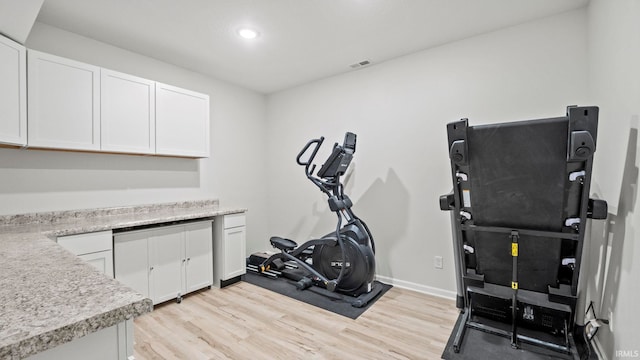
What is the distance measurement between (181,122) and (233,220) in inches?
50.1

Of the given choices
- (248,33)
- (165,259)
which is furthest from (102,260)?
(248,33)

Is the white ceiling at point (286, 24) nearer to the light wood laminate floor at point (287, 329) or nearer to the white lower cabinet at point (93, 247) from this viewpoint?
the white lower cabinet at point (93, 247)

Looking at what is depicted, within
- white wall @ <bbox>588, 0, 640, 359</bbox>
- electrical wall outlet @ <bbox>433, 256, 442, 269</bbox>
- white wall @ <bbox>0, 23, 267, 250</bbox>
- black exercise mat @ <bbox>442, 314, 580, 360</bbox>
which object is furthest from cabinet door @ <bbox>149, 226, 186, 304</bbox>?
white wall @ <bbox>588, 0, 640, 359</bbox>

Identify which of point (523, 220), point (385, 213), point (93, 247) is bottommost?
point (93, 247)

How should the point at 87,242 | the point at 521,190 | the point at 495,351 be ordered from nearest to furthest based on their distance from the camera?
the point at 521,190
the point at 495,351
the point at 87,242

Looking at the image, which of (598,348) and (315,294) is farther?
(315,294)

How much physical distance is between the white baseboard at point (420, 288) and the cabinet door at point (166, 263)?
7.34ft

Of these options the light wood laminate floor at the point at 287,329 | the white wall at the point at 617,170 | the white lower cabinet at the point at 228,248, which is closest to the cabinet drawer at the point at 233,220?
the white lower cabinet at the point at 228,248

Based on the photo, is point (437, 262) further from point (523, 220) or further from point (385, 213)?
point (523, 220)

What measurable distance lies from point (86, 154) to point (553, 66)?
14.4 ft

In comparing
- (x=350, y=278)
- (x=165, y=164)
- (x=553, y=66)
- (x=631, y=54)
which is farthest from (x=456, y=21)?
(x=165, y=164)

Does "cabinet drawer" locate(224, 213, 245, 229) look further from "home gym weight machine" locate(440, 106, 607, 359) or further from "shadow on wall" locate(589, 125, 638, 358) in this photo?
"shadow on wall" locate(589, 125, 638, 358)

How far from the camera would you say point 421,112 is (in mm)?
3102

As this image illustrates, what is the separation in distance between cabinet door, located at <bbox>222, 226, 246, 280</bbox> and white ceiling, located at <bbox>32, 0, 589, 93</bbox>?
6.70 feet
